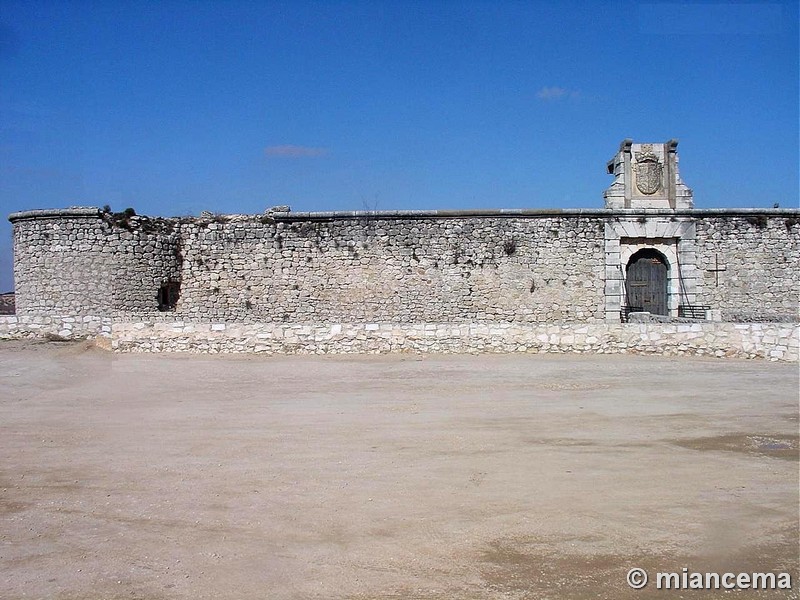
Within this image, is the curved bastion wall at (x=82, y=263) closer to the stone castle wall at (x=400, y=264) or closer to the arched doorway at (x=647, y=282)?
the stone castle wall at (x=400, y=264)

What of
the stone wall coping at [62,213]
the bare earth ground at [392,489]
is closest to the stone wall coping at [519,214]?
the stone wall coping at [62,213]

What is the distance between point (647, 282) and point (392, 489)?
50.4 ft

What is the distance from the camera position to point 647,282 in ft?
62.3

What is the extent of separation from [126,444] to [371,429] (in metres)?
2.67

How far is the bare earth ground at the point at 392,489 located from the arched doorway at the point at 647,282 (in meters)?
8.79

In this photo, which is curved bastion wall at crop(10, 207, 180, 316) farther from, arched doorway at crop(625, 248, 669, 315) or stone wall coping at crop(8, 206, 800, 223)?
arched doorway at crop(625, 248, 669, 315)

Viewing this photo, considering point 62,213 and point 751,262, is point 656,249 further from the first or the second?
point 62,213

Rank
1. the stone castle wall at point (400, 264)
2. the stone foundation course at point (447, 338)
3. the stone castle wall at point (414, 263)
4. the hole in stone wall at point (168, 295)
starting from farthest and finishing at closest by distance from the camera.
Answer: the stone castle wall at point (414, 263)
the hole in stone wall at point (168, 295)
the stone castle wall at point (400, 264)
the stone foundation course at point (447, 338)

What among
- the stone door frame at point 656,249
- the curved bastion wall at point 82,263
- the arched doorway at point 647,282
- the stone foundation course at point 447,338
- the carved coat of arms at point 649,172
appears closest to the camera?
the stone foundation course at point 447,338

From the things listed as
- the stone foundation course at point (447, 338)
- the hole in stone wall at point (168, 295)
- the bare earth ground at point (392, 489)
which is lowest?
the bare earth ground at point (392, 489)

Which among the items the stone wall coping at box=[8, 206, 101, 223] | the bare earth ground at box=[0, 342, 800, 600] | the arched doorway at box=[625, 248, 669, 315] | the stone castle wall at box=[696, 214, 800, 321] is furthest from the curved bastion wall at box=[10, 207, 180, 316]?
the stone castle wall at box=[696, 214, 800, 321]

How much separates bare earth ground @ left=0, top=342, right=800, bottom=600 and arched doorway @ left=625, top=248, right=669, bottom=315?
8787mm

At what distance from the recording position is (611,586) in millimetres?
3869

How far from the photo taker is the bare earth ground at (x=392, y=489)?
4.07m
